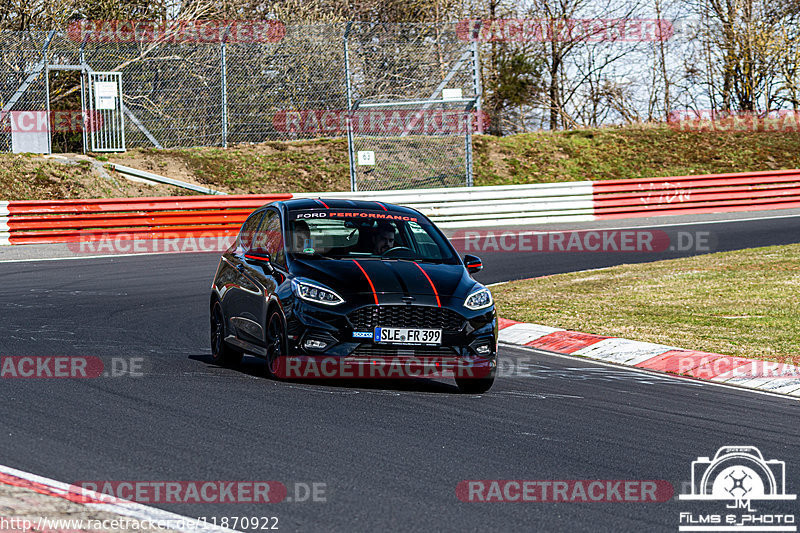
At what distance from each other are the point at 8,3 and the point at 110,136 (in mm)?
5782

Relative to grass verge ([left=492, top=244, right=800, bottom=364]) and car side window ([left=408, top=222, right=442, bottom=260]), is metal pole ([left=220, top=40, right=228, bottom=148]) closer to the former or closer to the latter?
grass verge ([left=492, top=244, right=800, bottom=364])

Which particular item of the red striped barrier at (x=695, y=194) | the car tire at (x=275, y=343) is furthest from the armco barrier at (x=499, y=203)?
the car tire at (x=275, y=343)

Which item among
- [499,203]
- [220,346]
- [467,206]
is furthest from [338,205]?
[499,203]

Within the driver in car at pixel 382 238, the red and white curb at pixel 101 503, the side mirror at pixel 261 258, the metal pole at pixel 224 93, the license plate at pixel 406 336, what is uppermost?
the metal pole at pixel 224 93

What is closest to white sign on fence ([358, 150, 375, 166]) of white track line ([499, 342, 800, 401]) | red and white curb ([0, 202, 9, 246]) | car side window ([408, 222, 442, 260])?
red and white curb ([0, 202, 9, 246])

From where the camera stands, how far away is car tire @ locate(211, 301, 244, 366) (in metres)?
9.79

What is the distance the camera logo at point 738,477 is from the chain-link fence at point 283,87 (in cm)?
1992

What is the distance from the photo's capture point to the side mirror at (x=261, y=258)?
9.12 metres

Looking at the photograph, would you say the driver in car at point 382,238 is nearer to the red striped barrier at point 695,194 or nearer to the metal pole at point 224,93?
the red striped barrier at point 695,194

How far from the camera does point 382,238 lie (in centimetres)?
937

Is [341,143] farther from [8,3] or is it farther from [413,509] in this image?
[413,509]

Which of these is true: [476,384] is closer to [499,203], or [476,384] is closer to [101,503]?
[101,503]

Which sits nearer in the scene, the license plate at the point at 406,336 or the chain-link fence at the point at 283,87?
the license plate at the point at 406,336

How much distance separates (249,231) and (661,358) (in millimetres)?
4226
